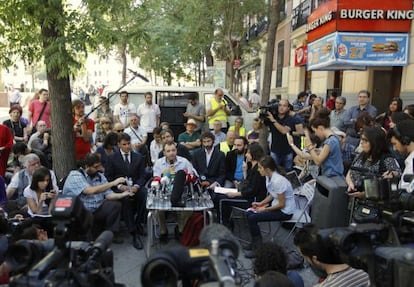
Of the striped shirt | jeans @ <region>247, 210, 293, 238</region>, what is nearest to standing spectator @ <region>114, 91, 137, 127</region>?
jeans @ <region>247, 210, 293, 238</region>

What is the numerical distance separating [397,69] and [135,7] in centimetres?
815

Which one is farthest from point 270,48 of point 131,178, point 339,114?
point 131,178

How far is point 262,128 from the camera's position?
7816mm

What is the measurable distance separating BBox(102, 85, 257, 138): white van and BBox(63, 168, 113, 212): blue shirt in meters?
4.80

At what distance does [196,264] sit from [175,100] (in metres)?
8.70

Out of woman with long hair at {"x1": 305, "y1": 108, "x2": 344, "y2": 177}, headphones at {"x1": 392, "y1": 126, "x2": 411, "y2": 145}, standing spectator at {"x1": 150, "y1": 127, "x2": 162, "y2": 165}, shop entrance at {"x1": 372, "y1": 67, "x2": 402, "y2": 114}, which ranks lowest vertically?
standing spectator at {"x1": 150, "y1": 127, "x2": 162, "y2": 165}

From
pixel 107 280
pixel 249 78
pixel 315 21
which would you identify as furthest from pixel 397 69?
pixel 249 78

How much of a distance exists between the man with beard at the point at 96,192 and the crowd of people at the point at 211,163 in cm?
1

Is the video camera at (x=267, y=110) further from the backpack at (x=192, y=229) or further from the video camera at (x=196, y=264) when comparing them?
the video camera at (x=196, y=264)

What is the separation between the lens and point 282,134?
6746 mm

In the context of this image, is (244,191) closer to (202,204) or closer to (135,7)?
(202,204)

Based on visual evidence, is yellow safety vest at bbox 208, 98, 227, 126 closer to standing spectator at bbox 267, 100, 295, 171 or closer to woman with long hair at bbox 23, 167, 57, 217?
standing spectator at bbox 267, 100, 295, 171

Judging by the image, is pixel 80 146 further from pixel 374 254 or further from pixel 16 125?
pixel 374 254

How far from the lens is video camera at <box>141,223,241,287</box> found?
1336 mm
